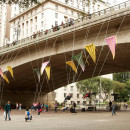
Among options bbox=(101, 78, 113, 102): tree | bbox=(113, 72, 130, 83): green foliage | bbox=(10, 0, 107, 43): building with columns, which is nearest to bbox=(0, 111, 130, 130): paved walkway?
bbox=(101, 78, 113, 102): tree

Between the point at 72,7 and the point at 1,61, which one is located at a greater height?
the point at 72,7

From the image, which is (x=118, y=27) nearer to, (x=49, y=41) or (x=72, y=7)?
(x=49, y=41)

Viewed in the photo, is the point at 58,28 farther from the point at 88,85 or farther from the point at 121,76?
the point at 121,76

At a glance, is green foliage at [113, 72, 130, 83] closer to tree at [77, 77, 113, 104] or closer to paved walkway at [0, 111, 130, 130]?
tree at [77, 77, 113, 104]

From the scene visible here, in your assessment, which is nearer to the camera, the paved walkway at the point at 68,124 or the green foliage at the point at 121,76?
the paved walkway at the point at 68,124

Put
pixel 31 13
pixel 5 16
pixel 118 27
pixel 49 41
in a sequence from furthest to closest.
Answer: pixel 5 16
pixel 31 13
pixel 49 41
pixel 118 27

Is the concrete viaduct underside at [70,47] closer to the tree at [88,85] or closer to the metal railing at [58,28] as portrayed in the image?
the metal railing at [58,28]

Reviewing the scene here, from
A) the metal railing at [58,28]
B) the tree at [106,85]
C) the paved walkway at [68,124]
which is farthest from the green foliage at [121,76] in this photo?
the paved walkway at [68,124]

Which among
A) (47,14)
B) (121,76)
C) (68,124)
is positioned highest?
(47,14)

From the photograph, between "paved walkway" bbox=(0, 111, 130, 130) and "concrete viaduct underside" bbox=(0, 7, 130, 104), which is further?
"concrete viaduct underside" bbox=(0, 7, 130, 104)

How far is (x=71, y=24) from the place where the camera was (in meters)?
23.9

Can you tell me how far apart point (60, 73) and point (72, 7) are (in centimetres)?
3501

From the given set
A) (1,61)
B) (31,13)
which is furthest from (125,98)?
(1,61)

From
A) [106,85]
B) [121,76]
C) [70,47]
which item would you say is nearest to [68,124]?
[70,47]
